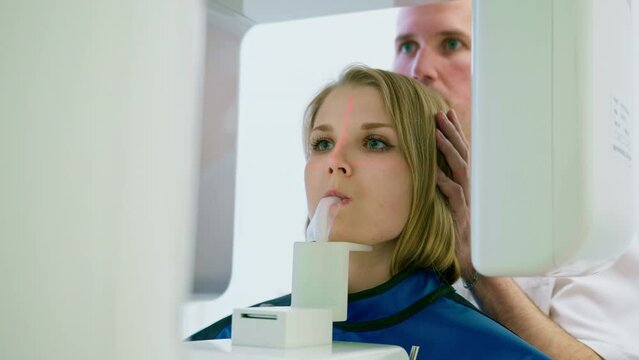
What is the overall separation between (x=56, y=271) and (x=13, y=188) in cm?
3

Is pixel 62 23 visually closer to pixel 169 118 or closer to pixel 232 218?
pixel 169 118

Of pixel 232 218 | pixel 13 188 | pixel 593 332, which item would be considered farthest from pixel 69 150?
pixel 593 332

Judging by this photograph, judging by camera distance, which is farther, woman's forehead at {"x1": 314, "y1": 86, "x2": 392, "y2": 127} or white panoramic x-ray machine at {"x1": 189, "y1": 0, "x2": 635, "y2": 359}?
woman's forehead at {"x1": 314, "y1": 86, "x2": 392, "y2": 127}

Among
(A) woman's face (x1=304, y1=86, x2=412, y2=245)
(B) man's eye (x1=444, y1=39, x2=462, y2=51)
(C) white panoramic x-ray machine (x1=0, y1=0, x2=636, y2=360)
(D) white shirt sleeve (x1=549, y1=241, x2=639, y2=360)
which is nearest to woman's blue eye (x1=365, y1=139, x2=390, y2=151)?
(A) woman's face (x1=304, y1=86, x2=412, y2=245)

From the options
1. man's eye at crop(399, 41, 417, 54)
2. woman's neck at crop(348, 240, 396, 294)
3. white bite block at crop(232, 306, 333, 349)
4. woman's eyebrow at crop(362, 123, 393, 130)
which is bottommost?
white bite block at crop(232, 306, 333, 349)

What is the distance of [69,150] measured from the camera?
214 mm

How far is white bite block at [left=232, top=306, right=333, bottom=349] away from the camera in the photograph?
0.81 meters

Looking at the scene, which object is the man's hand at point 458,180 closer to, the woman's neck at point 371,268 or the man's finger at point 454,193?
the man's finger at point 454,193

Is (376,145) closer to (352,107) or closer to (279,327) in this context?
(352,107)

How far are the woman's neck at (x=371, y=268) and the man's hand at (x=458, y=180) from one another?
0.40 ft

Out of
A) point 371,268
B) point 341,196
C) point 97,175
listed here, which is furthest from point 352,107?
point 97,175

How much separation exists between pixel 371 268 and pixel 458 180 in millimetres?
215

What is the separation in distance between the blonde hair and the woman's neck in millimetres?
19

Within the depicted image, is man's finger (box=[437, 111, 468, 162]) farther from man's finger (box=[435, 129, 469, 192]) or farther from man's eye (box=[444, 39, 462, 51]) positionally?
man's eye (box=[444, 39, 462, 51])
